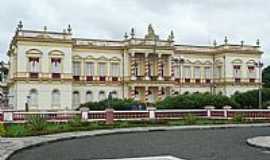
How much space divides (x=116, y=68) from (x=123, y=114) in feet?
92.8

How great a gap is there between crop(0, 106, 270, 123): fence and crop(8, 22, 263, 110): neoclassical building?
2215cm

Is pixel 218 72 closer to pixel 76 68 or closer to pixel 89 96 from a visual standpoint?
pixel 89 96

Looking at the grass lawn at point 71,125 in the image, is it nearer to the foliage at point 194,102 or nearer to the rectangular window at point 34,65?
the foliage at point 194,102

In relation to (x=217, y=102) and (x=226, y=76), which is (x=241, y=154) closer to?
(x=217, y=102)

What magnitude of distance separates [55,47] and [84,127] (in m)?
29.4

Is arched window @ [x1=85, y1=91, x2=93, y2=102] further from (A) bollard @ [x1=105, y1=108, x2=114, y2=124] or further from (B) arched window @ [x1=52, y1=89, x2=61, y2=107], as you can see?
(A) bollard @ [x1=105, y1=108, x2=114, y2=124]

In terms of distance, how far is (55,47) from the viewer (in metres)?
52.7

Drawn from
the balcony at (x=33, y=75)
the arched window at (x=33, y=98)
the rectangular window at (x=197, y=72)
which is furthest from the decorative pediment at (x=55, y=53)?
the rectangular window at (x=197, y=72)

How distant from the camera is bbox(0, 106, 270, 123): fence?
29.1 m

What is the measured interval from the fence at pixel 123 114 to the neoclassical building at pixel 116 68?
2215 cm

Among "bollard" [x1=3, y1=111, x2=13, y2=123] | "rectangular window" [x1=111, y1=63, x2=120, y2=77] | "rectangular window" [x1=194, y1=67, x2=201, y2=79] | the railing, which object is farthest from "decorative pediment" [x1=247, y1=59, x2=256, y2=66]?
"bollard" [x1=3, y1=111, x2=13, y2=123]

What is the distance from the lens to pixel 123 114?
30469mm

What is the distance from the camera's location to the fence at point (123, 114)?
29.1 meters

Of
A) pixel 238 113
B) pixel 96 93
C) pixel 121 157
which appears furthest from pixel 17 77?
pixel 121 157
